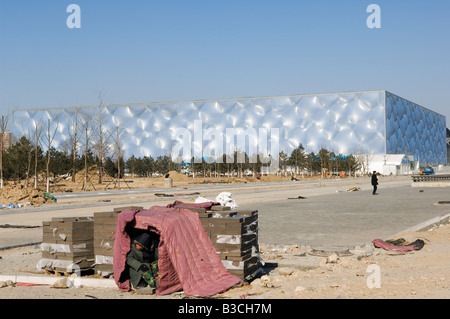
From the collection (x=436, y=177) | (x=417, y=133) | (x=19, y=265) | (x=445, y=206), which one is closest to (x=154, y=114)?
(x=417, y=133)

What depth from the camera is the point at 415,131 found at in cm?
11550

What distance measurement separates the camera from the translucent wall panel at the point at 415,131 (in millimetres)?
101688

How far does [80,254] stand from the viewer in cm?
859

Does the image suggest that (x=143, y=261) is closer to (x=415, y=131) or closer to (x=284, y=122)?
(x=284, y=122)

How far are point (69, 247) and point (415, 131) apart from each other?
115551 millimetres

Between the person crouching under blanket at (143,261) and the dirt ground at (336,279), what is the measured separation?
10.3 inches

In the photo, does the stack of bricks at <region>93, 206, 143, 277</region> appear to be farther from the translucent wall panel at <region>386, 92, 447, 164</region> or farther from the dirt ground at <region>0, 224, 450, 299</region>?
the translucent wall panel at <region>386, 92, 447, 164</region>

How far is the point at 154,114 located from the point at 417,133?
5699 cm

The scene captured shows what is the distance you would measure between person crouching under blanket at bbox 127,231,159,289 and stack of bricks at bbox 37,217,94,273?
120cm

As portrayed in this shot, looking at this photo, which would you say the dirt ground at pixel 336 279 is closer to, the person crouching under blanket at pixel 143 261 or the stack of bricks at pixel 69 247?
the person crouching under blanket at pixel 143 261

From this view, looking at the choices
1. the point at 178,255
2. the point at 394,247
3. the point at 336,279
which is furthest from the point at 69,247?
the point at 394,247

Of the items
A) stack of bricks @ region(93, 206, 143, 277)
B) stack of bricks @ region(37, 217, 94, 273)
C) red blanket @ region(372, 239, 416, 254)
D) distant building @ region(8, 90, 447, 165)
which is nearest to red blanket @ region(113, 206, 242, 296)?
stack of bricks @ region(93, 206, 143, 277)

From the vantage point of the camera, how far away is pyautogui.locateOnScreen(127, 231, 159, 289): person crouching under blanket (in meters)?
7.61
